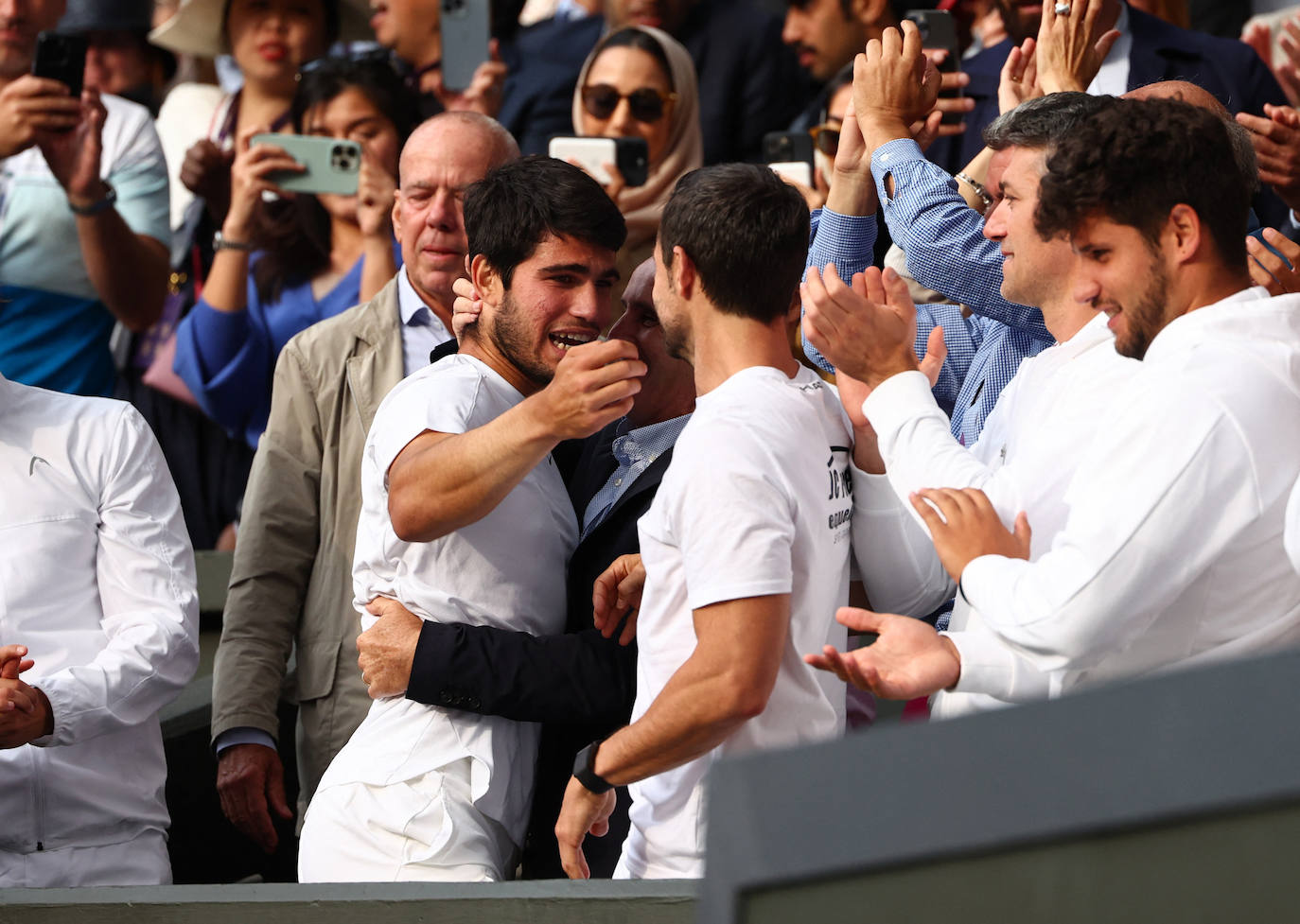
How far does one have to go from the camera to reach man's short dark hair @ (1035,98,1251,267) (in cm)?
194

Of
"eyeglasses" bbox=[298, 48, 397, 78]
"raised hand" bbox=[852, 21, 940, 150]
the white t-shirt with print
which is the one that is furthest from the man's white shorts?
"eyeglasses" bbox=[298, 48, 397, 78]

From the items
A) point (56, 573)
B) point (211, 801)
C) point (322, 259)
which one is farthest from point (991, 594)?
point (322, 259)

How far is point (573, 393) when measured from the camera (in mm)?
2191

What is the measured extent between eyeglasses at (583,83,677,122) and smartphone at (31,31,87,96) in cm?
142

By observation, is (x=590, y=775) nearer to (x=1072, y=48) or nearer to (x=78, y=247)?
(x=1072, y=48)

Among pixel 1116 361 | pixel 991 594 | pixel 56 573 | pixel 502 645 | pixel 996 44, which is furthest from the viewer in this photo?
pixel 996 44

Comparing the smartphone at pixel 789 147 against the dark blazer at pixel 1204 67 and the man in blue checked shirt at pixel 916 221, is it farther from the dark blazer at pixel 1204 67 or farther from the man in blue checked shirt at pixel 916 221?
the man in blue checked shirt at pixel 916 221

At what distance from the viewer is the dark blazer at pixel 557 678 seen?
2.40 meters

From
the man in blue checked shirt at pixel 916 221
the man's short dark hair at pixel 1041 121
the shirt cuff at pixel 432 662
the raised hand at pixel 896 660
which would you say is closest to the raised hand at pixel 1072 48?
the man in blue checked shirt at pixel 916 221

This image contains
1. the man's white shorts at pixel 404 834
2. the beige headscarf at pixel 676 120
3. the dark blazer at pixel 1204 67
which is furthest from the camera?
the beige headscarf at pixel 676 120

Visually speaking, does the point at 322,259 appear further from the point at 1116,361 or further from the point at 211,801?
the point at 1116,361

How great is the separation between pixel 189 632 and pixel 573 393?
1.17m

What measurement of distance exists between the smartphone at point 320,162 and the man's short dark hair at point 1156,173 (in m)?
2.68

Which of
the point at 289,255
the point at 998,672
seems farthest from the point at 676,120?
the point at 998,672
